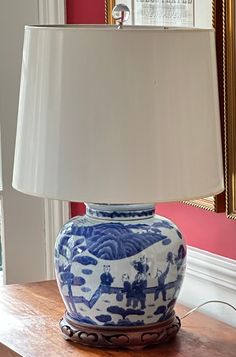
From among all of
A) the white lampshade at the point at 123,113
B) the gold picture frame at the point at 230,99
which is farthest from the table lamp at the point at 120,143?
the gold picture frame at the point at 230,99

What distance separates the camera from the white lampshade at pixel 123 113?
128 cm

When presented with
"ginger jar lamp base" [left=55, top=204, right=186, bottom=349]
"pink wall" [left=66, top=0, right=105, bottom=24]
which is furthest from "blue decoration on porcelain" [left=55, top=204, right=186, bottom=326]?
"pink wall" [left=66, top=0, right=105, bottom=24]

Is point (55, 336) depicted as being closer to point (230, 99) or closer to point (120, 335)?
point (120, 335)

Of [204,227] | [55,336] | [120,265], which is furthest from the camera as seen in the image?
[204,227]

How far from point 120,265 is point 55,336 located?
0.21m

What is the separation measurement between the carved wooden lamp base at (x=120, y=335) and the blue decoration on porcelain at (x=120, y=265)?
0.5 inches

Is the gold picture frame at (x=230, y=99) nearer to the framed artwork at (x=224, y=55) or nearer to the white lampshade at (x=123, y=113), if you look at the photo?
the framed artwork at (x=224, y=55)

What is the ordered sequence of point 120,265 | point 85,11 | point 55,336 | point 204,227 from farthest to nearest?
1. point 85,11
2. point 204,227
3. point 55,336
4. point 120,265

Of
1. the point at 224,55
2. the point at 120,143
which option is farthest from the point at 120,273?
the point at 224,55

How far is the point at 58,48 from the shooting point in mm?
1312

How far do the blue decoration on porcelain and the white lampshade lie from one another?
12 cm

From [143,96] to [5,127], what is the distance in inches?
36.2

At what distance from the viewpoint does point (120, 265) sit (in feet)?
4.55

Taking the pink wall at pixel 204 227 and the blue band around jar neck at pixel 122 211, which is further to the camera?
the pink wall at pixel 204 227
